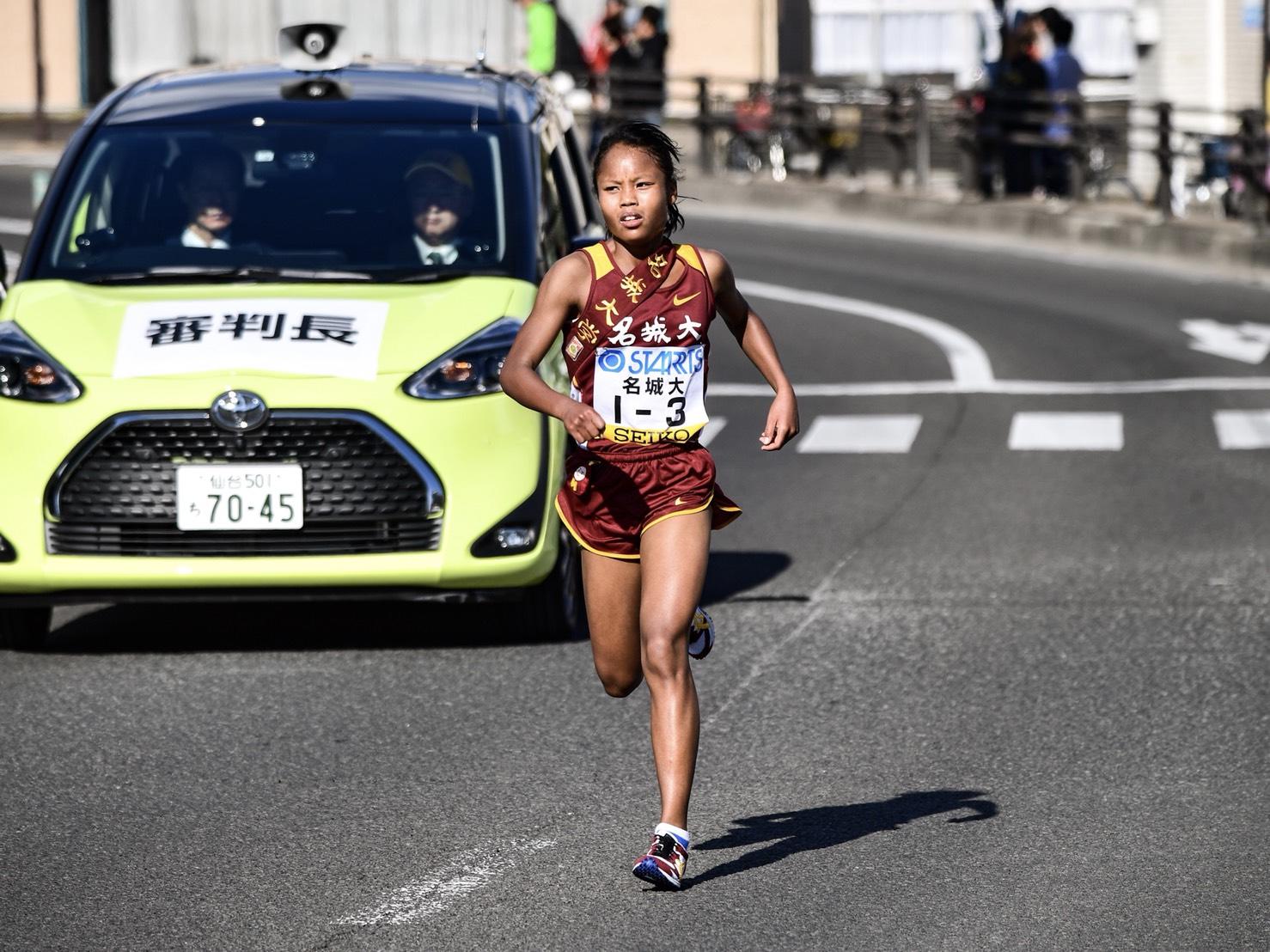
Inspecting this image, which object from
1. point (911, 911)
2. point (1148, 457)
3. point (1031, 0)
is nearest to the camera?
point (911, 911)

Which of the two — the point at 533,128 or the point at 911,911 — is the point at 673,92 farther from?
the point at 911,911

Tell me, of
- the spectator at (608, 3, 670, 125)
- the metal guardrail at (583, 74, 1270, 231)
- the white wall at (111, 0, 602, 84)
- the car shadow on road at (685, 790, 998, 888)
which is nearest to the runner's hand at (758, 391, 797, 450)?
the car shadow on road at (685, 790, 998, 888)

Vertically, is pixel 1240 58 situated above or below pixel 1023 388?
above

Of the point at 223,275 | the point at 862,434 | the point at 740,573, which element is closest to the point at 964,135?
the point at 862,434

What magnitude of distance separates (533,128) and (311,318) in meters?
1.51

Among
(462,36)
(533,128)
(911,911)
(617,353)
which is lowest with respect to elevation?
(911,911)

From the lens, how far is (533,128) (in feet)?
30.2

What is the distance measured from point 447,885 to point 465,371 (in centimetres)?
281

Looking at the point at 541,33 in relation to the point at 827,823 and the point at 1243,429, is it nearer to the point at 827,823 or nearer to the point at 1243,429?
the point at 1243,429

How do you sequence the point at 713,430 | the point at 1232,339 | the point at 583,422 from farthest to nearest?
the point at 1232,339 → the point at 713,430 → the point at 583,422

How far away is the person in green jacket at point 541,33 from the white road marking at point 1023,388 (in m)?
12.8

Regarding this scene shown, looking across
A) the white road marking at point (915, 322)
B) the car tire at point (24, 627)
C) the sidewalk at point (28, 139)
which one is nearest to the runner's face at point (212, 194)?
the car tire at point (24, 627)

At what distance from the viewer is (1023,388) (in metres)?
15.7

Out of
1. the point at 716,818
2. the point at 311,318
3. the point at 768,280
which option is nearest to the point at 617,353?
the point at 716,818
